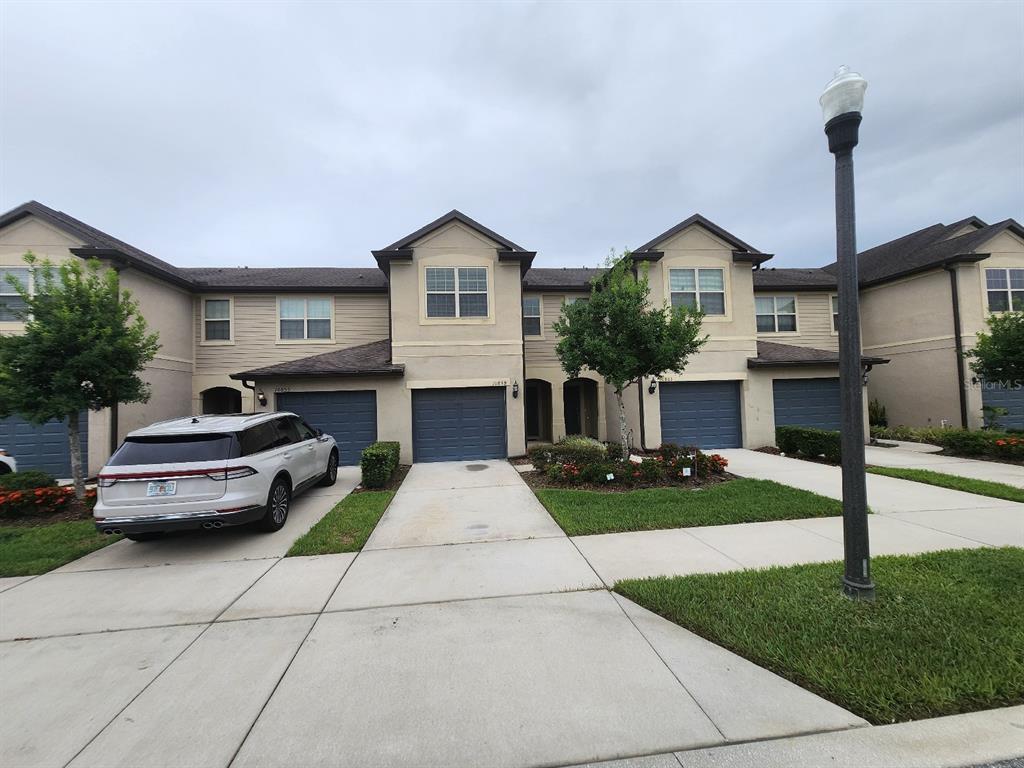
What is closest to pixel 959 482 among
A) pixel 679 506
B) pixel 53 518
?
pixel 679 506

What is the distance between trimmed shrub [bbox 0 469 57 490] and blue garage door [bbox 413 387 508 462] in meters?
7.54

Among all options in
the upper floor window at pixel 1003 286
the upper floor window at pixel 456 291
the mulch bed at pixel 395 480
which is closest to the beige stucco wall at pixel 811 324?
the upper floor window at pixel 1003 286

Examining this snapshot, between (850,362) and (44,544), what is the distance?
10.3 m

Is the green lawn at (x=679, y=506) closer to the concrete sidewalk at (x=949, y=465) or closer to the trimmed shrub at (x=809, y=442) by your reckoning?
the concrete sidewalk at (x=949, y=465)

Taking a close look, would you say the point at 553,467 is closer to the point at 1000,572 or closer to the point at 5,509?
the point at 1000,572

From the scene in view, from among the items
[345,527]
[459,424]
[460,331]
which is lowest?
[345,527]

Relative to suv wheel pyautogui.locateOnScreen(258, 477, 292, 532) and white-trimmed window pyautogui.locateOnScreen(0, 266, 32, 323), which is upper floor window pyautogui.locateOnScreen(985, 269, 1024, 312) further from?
white-trimmed window pyautogui.locateOnScreen(0, 266, 32, 323)

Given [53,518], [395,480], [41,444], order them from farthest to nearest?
[41,444], [395,480], [53,518]

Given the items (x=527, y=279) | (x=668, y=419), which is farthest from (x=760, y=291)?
(x=527, y=279)

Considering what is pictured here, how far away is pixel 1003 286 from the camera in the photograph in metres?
14.9

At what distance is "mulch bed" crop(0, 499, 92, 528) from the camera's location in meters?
7.29

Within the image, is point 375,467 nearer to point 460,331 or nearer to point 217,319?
point 460,331

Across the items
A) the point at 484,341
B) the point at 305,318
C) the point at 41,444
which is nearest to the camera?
the point at 41,444

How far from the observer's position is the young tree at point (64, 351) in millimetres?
7422
